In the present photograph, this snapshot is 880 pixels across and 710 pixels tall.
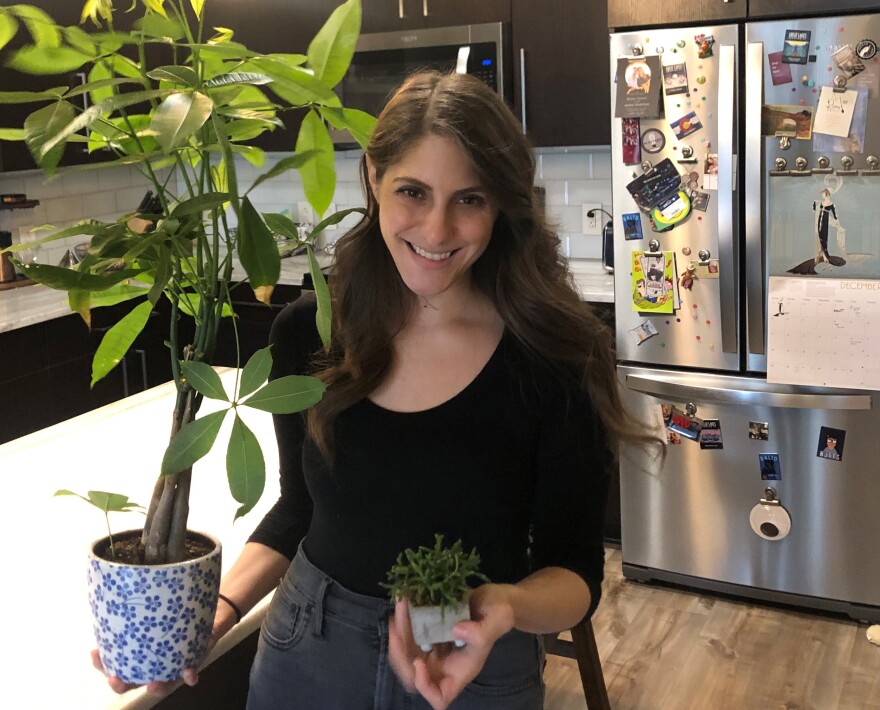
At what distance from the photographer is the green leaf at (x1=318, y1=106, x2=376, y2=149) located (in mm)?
983

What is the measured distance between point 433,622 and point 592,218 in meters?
3.06

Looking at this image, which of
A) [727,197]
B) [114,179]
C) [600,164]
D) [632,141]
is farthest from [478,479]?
[114,179]

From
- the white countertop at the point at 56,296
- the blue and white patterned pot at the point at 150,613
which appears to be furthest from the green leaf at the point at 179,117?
the white countertop at the point at 56,296

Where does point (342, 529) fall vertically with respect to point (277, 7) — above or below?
below

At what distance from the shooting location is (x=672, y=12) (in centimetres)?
283

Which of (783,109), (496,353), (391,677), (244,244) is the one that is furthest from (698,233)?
(244,244)

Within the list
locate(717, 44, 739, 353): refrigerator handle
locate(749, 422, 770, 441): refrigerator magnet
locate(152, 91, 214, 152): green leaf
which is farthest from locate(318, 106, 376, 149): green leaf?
locate(749, 422, 770, 441): refrigerator magnet

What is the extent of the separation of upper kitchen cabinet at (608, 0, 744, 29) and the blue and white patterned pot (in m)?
2.31

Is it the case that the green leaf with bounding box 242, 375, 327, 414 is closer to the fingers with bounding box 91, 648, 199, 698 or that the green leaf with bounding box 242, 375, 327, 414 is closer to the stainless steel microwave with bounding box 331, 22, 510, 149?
the fingers with bounding box 91, 648, 199, 698

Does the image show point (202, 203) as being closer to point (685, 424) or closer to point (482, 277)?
point (482, 277)

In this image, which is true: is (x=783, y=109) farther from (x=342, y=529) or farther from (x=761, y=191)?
(x=342, y=529)

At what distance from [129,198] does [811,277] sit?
9.97 feet

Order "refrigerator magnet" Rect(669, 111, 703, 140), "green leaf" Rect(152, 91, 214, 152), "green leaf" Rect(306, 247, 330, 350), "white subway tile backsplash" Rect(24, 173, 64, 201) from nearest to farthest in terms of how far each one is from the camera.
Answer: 1. "green leaf" Rect(152, 91, 214, 152)
2. "green leaf" Rect(306, 247, 330, 350)
3. "refrigerator magnet" Rect(669, 111, 703, 140)
4. "white subway tile backsplash" Rect(24, 173, 64, 201)

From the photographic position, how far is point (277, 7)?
3938mm
